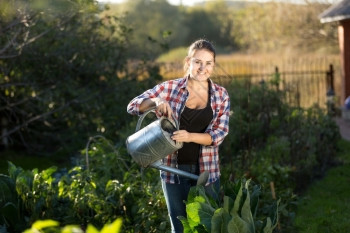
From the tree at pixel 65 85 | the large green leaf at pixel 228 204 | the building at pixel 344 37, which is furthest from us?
the building at pixel 344 37

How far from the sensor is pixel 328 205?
5582 mm

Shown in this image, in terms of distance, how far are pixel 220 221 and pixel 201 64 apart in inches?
32.7

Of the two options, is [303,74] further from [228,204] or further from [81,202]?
[228,204]

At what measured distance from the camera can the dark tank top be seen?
126 inches

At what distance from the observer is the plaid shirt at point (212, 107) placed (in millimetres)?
3205

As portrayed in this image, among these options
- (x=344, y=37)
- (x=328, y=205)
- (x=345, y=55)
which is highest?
(x=344, y=37)

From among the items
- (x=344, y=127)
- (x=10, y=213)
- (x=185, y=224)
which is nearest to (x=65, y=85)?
(x=10, y=213)

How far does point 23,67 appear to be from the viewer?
8422 mm

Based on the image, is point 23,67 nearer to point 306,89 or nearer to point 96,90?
point 96,90

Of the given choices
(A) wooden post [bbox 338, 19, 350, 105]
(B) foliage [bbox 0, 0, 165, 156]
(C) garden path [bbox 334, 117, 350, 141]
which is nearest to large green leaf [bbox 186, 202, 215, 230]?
(B) foliage [bbox 0, 0, 165, 156]

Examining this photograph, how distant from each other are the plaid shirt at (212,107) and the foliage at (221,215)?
23 cm

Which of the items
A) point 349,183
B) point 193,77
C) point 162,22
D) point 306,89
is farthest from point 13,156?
point 162,22

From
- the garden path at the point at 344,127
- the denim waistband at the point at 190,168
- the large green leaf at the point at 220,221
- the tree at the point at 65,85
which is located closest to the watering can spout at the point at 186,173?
the denim waistband at the point at 190,168

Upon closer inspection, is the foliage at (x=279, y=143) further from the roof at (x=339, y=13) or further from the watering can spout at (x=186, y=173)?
the roof at (x=339, y=13)
